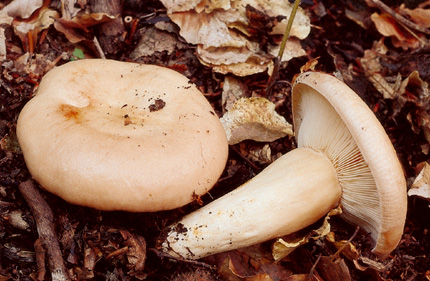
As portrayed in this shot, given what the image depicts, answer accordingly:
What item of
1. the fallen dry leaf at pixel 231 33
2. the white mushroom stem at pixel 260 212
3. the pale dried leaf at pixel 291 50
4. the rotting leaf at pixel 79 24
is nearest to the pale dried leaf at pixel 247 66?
the fallen dry leaf at pixel 231 33

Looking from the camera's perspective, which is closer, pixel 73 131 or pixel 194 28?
pixel 73 131

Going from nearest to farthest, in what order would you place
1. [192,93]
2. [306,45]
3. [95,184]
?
[95,184], [192,93], [306,45]

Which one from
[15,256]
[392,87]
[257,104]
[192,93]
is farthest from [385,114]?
[15,256]

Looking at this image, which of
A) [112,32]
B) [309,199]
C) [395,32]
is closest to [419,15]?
[395,32]

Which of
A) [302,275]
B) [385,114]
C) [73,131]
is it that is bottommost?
[302,275]

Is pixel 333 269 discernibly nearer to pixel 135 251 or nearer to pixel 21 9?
pixel 135 251

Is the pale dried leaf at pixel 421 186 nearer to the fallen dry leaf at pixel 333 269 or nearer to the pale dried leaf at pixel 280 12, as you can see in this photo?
the fallen dry leaf at pixel 333 269

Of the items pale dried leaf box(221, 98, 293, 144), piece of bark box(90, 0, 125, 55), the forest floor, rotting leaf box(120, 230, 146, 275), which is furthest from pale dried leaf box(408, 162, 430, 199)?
piece of bark box(90, 0, 125, 55)

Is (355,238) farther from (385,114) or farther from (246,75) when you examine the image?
(246,75)
